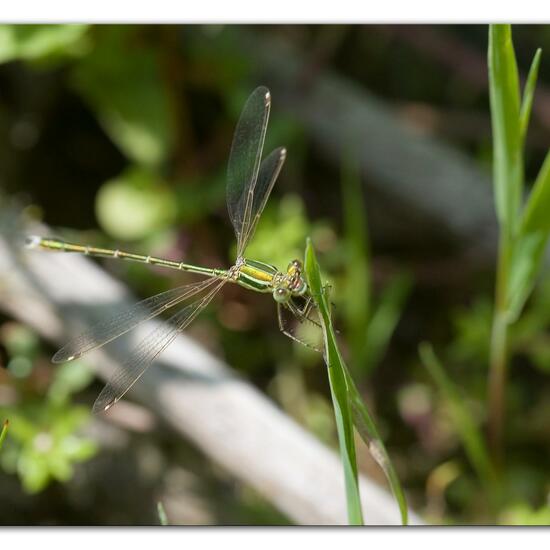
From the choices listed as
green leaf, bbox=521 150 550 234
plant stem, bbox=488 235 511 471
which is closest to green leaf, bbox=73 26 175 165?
plant stem, bbox=488 235 511 471

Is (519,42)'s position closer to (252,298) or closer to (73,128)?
(252,298)

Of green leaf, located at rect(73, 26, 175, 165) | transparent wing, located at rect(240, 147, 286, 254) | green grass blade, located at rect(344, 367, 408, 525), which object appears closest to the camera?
green grass blade, located at rect(344, 367, 408, 525)

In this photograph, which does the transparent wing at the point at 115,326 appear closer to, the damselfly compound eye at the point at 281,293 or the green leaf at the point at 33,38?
the damselfly compound eye at the point at 281,293

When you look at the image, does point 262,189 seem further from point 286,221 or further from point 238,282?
point 286,221

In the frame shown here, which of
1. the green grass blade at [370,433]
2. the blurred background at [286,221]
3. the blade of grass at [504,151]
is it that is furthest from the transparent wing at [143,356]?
the blade of grass at [504,151]

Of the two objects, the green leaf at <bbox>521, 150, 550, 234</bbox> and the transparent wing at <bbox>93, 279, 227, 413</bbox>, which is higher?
the green leaf at <bbox>521, 150, 550, 234</bbox>

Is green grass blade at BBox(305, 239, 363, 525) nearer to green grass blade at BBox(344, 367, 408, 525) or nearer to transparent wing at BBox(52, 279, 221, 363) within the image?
green grass blade at BBox(344, 367, 408, 525)
